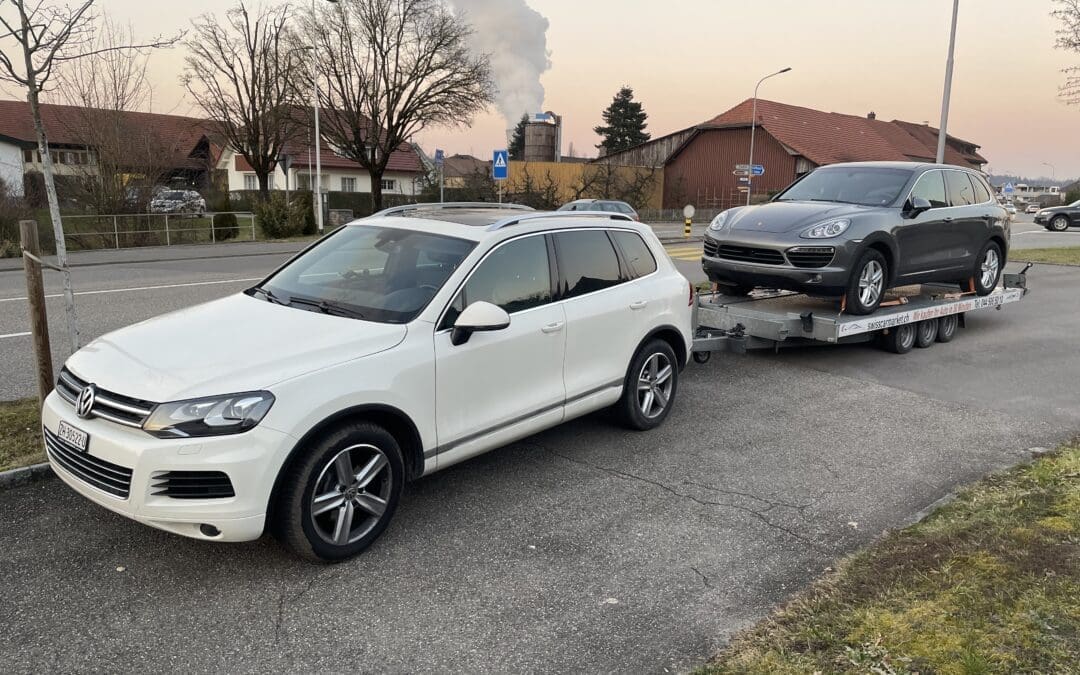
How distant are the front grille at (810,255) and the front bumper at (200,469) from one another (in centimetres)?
598

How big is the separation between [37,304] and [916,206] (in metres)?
8.34

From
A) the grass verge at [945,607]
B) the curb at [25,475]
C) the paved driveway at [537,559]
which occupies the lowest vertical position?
the paved driveway at [537,559]

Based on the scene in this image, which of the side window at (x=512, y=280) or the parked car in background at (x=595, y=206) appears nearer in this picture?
the side window at (x=512, y=280)

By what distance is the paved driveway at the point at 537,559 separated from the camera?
10.6ft

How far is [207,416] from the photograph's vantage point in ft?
11.3

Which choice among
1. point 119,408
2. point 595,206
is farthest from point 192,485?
point 595,206

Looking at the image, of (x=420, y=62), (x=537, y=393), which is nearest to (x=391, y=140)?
(x=420, y=62)

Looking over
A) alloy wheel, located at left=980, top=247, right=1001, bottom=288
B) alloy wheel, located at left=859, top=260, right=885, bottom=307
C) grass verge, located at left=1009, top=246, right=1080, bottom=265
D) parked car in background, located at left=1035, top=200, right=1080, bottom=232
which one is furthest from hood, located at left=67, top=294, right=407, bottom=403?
parked car in background, located at left=1035, top=200, right=1080, bottom=232

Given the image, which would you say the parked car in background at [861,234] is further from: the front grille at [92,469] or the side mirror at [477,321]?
the front grille at [92,469]

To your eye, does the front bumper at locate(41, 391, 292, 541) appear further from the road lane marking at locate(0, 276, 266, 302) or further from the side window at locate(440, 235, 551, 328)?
the road lane marking at locate(0, 276, 266, 302)

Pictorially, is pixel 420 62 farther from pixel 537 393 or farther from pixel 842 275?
pixel 537 393

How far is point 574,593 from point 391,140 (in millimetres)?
35548

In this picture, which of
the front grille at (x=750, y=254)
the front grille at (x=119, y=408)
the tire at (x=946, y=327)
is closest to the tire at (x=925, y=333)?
the tire at (x=946, y=327)

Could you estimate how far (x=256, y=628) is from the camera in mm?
3330
